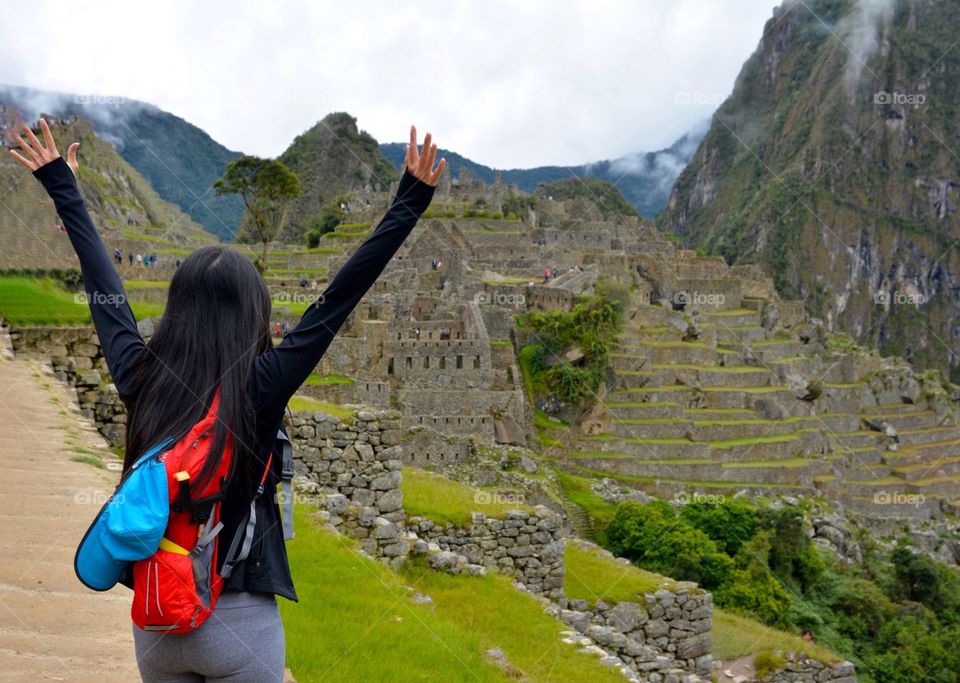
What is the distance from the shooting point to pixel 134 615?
248 centimetres

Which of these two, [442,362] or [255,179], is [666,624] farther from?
[255,179]

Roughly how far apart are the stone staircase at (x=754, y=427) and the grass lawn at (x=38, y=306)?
73.0 ft

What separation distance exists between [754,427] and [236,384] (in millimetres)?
37974

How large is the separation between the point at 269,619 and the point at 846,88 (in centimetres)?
21226

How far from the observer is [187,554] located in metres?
2.52

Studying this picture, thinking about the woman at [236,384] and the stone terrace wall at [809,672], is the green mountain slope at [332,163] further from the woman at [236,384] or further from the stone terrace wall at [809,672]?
the woman at [236,384]

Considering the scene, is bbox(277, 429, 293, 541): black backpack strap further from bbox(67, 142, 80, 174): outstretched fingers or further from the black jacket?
bbox(67, 142, 80, 174): outstretched fingers

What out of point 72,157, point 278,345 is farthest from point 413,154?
point 72,157

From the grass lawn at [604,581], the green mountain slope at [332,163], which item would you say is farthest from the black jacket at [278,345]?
the green mountain slope at [332,163]

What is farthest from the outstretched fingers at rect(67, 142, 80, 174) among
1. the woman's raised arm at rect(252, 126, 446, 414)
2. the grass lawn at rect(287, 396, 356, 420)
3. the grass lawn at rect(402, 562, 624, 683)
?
the grass lawn at rect(287, 396, 356, 420)

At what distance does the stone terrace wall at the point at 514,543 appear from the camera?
31.6 ft

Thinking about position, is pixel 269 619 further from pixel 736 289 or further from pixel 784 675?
pixel 736 289

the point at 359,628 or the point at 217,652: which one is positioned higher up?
the point at 217,652

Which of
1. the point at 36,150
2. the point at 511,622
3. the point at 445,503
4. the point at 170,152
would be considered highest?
the point at 170,152
